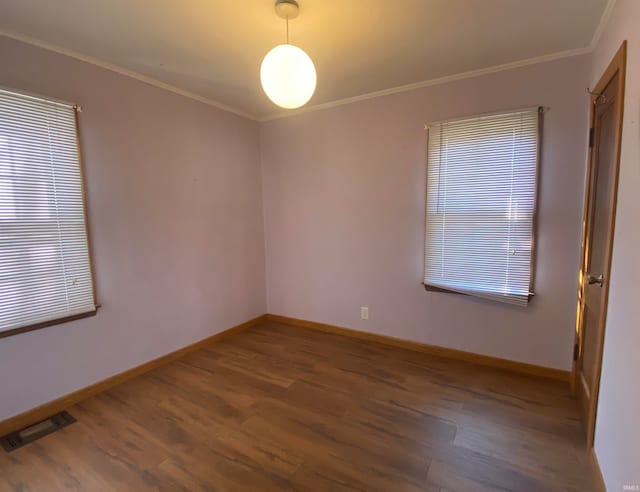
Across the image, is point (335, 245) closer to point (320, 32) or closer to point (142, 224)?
point (142, 224)

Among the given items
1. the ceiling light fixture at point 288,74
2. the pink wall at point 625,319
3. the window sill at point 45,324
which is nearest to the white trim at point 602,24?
the pink wall at point 625,319

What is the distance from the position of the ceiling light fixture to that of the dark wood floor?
1982 mm

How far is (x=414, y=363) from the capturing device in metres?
2.82

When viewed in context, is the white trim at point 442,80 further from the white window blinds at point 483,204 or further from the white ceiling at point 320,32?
the white window blinds at point 483,204

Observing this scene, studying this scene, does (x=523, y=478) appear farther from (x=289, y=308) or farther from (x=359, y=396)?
(x=289, y=308)

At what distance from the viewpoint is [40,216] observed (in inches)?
81.4

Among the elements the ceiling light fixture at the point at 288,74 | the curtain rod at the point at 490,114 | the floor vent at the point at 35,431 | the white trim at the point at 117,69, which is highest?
the white trim at the point at 117,69

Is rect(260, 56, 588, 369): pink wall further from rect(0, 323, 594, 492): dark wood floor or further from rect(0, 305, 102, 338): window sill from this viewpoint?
rect(0, 305, 102, 338): window sill

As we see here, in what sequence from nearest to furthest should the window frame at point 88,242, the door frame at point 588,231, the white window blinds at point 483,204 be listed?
the door frame at point 588,231, the window frame at point 88,242, the white window blinds at point 483,204

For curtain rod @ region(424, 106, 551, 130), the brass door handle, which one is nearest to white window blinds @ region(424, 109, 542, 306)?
curtain rod @ region(424, 106, 551, 130)

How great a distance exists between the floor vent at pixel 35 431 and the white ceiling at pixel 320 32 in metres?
2.51

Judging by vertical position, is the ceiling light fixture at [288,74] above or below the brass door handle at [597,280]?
above

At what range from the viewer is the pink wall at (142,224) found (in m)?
2.12

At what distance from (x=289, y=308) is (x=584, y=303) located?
2.81m
